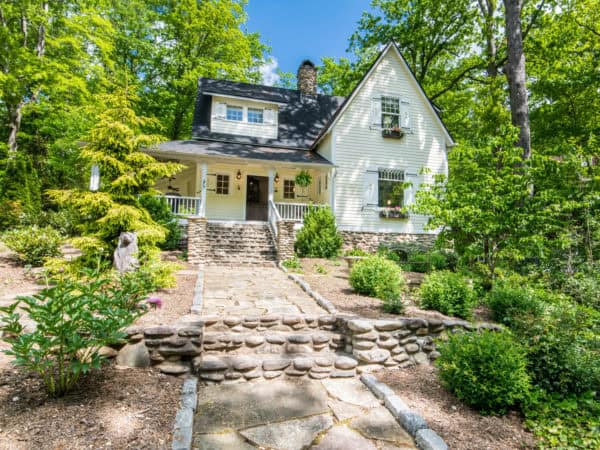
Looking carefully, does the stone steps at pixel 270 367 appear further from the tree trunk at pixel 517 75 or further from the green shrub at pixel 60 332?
the tree trunk at pixel 517 75

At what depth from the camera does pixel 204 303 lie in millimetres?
4957

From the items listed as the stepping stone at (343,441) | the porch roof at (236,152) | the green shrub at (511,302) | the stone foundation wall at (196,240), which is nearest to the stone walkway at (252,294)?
the stone foundation wall at (196,240)

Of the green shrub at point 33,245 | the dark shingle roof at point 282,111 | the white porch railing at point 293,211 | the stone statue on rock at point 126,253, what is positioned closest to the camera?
the stone statue on rock at point 126,253

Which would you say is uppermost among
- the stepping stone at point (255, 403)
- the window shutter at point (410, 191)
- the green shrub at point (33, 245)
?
the window shutter at point (410, 191)

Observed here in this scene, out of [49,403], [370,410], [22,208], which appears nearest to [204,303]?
[49,403]

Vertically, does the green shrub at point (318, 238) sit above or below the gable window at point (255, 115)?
below

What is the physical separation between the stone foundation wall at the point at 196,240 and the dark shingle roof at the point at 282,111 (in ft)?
16.2

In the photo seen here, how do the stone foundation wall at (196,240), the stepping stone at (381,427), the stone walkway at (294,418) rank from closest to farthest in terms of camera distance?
1. the stone walkway at (294,418)
2. the stepping stone at (381,427)
3. the stone foundation wall at (196,240)

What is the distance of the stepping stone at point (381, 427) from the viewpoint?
95.7 inches

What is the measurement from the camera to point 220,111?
13.1 m

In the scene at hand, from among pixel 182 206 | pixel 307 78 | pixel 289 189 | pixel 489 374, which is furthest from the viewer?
pixel 307 78

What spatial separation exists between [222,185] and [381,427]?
39.0 ft

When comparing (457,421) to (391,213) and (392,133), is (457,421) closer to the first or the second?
(391,213)

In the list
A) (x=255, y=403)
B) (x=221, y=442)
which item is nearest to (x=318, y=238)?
(x=255, y=403)
